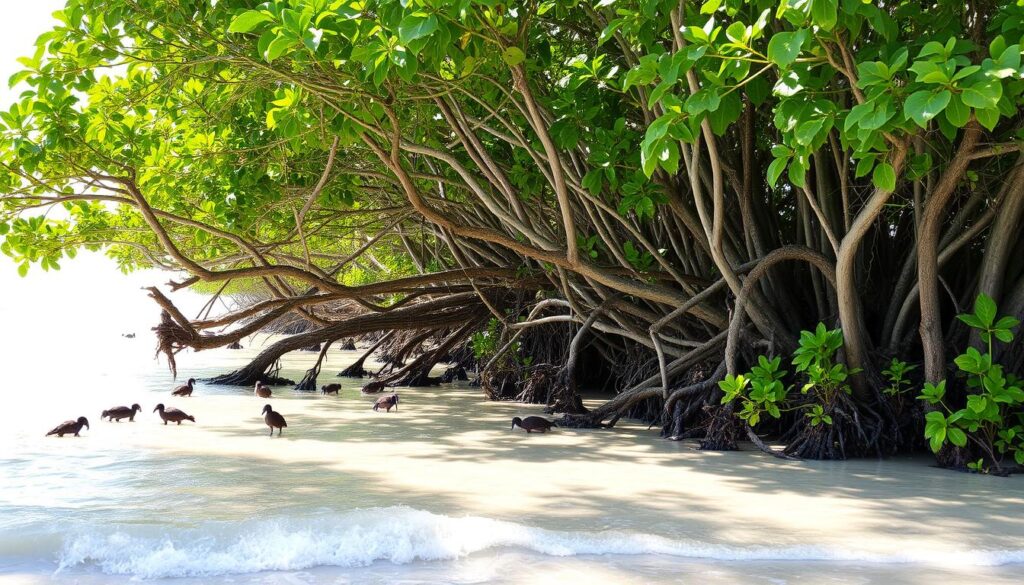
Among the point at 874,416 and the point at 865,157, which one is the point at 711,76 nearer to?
the point at 865,157

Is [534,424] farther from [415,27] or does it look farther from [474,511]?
[415,27]

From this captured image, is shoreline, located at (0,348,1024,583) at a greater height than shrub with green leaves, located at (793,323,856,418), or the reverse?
shrub with green leaves, located at (793,323,856,418)

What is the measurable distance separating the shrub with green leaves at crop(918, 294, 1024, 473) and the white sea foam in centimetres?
148

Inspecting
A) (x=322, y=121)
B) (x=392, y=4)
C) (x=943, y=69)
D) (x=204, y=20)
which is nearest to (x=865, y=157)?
(x=943, y=69)

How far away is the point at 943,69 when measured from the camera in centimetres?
299

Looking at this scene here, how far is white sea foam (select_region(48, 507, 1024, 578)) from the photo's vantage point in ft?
9.97

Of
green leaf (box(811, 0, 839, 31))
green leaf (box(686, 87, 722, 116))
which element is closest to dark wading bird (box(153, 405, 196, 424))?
green leaf (box(686, 87, 722, 116))

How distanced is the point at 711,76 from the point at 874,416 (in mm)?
2800

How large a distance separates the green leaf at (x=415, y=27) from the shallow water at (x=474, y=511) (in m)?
1.96

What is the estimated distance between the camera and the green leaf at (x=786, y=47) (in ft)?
10.4

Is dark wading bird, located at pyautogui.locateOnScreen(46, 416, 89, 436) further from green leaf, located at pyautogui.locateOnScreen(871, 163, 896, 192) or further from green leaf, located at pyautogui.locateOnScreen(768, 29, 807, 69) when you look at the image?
green leaf, located at pyautogui.locateOnScreen(871, 163, 896, 192)

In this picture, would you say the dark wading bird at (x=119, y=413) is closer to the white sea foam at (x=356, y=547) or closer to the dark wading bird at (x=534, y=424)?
the dark wading bird at (x=534, y=424)

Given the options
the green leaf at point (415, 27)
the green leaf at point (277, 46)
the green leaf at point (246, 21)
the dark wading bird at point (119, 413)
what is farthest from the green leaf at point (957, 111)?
the dark wading bird at point (119, 413)

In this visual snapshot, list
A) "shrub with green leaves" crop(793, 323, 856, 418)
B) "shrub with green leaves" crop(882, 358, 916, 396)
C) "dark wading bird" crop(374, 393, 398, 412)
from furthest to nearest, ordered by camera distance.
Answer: "dark wading bird" crop(374, 393, 398, 412) < "shrub with green leaves" crop(882, 358, 916, 396) < "shrub with green leaves" crop(793, 323, 856, 418)
